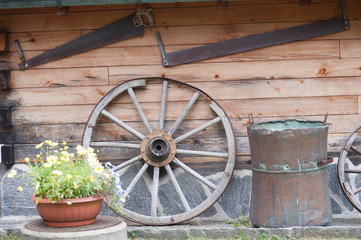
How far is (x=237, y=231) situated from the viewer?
4.65 metres

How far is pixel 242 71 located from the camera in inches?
203

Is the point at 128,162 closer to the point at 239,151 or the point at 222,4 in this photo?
the point at 239,151

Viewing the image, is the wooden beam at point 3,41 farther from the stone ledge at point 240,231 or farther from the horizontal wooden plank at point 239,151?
the stone ledge at point 240,231

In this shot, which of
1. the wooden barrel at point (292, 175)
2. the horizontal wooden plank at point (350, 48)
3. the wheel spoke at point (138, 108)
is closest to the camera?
the wooden barrel at point (292, 175)

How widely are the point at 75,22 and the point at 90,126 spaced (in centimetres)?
103

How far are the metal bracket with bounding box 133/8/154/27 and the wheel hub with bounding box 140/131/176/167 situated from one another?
41.2 inches

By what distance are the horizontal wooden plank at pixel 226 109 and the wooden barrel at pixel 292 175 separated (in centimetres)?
60

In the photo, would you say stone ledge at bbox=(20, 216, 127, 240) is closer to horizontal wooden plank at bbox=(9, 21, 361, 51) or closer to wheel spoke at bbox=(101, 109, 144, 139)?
wheel spoke at bbox=(101, 109, 144, 139)

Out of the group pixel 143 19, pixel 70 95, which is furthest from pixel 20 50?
pixel 143 19

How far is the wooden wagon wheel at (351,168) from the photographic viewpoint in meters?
4.88

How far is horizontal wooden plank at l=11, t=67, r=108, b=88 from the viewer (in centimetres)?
515

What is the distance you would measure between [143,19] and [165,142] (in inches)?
47.4

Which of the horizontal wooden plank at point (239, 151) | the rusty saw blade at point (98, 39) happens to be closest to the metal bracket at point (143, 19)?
the rusty saw blade at point (98, 39)

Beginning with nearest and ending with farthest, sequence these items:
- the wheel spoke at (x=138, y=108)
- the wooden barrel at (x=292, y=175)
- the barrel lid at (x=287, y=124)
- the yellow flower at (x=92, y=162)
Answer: the yellow flower at (x=92, y=162), the wooden barrel at (x=292, y=175), the barrel lid at (x=287, y=124), the wheel spoke at (x=138, y=108)
